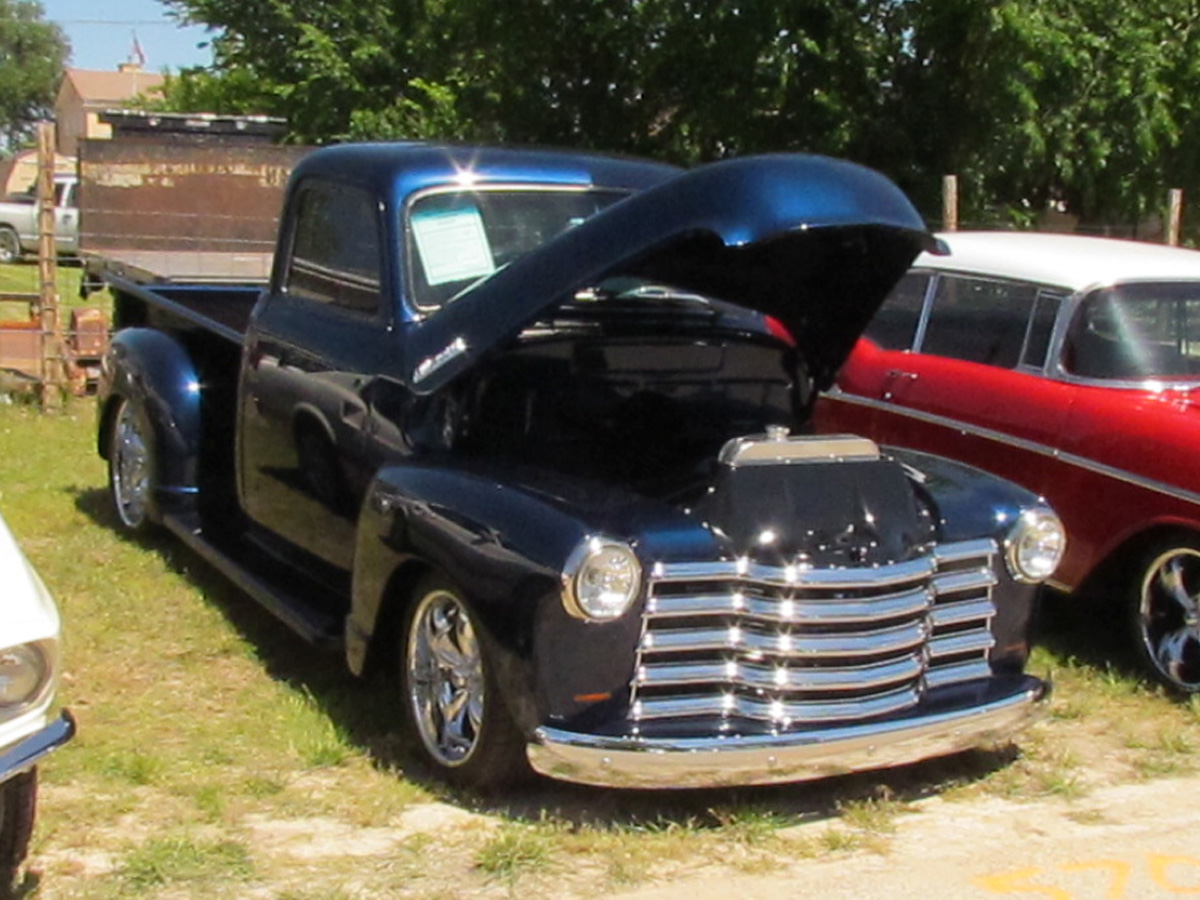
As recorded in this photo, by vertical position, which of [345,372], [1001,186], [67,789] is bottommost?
[67,789]

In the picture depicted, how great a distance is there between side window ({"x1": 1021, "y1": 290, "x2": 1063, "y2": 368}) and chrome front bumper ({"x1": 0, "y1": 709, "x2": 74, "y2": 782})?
4456 mm

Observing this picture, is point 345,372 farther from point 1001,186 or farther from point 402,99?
point 402,99

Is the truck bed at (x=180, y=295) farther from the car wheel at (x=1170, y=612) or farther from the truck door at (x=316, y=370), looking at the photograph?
the car wheel at (x=1170, y=612)

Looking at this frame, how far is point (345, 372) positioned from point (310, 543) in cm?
74

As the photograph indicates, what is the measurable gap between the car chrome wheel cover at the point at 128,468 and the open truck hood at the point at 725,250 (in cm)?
293

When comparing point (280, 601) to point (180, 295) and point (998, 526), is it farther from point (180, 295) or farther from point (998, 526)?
point (180, 295)

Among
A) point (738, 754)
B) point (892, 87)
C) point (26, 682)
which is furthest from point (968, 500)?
point (892, 87)

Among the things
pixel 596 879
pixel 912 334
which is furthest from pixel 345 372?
pixel 912 334

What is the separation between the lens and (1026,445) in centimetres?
665

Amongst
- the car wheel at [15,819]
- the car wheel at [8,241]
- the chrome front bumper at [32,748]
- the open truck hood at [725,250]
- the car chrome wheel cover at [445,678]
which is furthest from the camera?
the car wheel at [8,241]

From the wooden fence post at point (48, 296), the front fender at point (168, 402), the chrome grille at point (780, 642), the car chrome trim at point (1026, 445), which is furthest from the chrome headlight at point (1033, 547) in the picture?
the wooden fence post at point (48, 296)

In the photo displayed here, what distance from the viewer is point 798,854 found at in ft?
14.9

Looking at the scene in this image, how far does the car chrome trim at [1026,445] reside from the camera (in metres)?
6.02

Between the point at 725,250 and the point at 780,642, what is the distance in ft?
4.07
